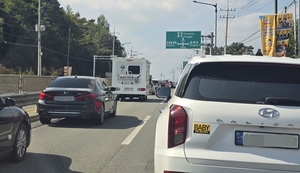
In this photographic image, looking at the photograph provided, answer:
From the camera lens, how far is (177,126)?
397cm

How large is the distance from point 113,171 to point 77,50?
87.3 metres

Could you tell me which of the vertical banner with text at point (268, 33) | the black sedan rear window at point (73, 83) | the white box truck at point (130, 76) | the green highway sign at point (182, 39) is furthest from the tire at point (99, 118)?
the green highway sign at point (182, 39)

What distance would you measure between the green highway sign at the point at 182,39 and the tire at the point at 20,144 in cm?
4182

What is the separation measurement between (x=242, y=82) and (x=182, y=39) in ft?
149

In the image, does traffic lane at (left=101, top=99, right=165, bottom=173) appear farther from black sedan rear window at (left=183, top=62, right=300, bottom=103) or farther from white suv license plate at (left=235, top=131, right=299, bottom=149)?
white suv license plate at (left=235, top=131, right=299, bottom=149)

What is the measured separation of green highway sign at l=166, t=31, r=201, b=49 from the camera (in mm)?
48719

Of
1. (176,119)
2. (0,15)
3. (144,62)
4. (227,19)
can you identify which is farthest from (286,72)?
(0,15)

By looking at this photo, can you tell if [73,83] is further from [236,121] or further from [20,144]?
[236,121]

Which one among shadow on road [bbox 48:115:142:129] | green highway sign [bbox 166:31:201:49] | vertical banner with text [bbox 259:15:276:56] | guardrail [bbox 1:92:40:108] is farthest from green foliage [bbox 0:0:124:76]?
shadow on road [bbox 48:115:142:129]

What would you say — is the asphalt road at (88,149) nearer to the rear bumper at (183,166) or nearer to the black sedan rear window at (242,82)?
the rear bumper at (183,166)

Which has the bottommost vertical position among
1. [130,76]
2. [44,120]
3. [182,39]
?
[44,120]

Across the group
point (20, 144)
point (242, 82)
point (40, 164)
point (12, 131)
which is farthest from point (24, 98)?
point (242, 82)

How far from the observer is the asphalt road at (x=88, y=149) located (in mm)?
7031

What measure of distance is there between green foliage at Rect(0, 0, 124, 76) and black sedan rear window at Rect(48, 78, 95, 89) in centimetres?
3853
